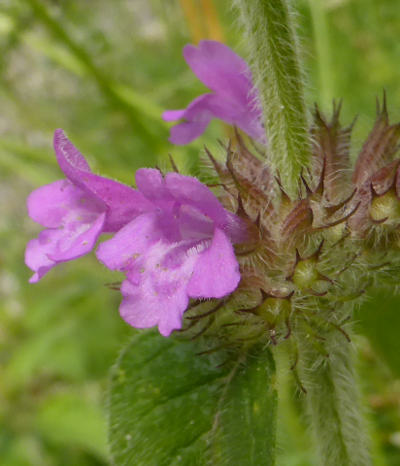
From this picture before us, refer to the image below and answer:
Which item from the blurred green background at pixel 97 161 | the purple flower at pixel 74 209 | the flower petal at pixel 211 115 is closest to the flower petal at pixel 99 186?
the purple flower at pixel 74 209

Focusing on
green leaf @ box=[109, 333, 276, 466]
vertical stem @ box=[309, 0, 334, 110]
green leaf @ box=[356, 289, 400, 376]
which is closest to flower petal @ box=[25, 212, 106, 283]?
green leaf @ box=[109, 333, 276, 466]

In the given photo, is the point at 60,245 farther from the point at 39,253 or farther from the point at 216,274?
the point at 216,274

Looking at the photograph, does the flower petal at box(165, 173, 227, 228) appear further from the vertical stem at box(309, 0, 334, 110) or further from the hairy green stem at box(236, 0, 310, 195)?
the vertical stem at box(309, 0, 334, 110)

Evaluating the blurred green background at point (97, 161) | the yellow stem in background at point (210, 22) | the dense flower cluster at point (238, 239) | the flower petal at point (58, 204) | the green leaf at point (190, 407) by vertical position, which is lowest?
the blurred green background at point (97, 161)

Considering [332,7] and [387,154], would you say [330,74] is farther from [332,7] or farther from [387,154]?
[387,154]

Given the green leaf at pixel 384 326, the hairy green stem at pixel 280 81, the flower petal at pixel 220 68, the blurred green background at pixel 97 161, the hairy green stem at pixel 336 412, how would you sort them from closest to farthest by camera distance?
the hairy green stem at pixel 280 81 < the hairy green stem at pixel 336 412 < the flower petal at pixel 220 68 < the green leaf at pixel 384 326 < the blurred green background at pixel 97 161

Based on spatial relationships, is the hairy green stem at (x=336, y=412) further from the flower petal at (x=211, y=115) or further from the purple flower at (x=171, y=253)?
the flower petal at (x=211, y=115)

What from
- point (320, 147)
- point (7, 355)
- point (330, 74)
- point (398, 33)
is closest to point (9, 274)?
point (7, 355)
